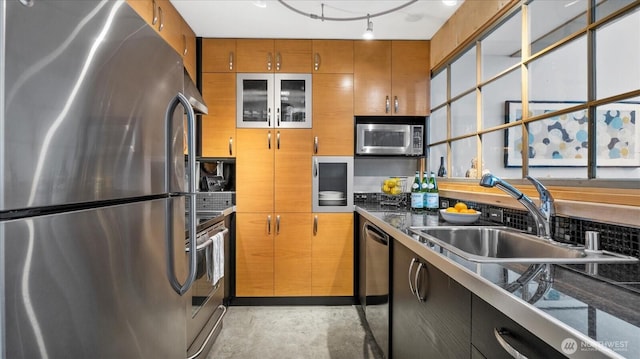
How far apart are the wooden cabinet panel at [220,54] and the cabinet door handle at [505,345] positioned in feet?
9.42

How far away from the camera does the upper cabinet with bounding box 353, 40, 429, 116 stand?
3039 millimetres

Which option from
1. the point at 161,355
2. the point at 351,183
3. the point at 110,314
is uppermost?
the point at 351,183

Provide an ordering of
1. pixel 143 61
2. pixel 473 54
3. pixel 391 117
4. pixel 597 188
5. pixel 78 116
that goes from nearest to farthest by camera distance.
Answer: pixel 78 116
pixel 143 61
pixel 597 188
pixel 473 54
pixel 391 117

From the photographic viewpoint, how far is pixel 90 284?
660 millimetres

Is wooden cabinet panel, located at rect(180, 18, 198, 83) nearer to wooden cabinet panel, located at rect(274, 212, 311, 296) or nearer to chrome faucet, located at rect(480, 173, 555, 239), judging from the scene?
wooden cabinet panel, located at rect(274, 212, 311, 296)

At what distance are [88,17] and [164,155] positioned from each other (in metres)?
0.42

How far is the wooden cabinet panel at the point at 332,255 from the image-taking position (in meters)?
2.96

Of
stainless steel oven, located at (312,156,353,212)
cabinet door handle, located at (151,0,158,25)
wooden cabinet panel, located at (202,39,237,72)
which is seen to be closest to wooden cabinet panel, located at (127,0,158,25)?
cabinet door handle, located at (151,0,158,25)

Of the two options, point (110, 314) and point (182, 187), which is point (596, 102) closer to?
point (182, 187)

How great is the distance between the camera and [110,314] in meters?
0.73

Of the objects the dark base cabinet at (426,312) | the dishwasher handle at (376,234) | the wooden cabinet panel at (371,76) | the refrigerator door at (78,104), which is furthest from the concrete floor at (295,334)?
the wooden cabinet panel at (371,76)

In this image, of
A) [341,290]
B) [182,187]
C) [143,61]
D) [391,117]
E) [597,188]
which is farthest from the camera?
[391,117]

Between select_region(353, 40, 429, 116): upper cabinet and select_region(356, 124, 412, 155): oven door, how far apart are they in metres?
0.13

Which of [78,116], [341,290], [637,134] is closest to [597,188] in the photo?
[637,134]
